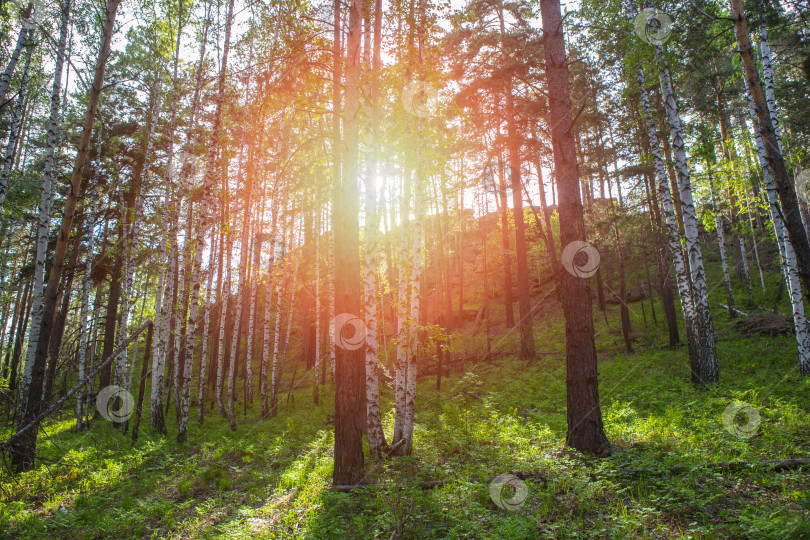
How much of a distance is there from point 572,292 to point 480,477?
3.16m

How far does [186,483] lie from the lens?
7359 mm

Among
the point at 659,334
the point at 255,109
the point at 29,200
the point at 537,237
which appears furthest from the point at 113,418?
the point at 537,237

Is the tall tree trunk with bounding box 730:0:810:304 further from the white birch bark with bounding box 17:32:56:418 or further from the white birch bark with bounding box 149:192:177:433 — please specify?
the white birch bark with bounding box 149:192:177:433

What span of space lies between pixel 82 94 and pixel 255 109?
13597mm

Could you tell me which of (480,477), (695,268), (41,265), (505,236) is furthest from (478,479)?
(505,236)

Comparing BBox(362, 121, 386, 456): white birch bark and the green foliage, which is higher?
BBox(362, 121, 386, 456): white birch bark

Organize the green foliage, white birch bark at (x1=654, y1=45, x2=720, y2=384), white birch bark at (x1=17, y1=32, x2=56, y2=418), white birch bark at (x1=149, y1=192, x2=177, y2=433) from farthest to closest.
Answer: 1. white birch bark at (x1=149, y1=192, x2=177, y2=433)
2. white birch bark at (x1=654, y1=45, x2=720, y2=384)
3. white birch bark at (x1=17, y1=32, x2=56, y2=418)
4. the green foliage

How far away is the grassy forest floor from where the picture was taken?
409 centimetres

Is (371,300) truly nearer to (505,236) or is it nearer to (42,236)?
(42,236)

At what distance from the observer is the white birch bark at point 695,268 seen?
10383 mm

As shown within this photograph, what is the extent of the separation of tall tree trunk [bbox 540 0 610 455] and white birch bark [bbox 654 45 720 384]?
5549 millimetres

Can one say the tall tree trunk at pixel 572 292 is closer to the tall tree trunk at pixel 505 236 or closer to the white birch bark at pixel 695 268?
the white birch bark at pixel 695 268

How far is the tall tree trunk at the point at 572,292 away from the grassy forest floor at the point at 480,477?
0.49m

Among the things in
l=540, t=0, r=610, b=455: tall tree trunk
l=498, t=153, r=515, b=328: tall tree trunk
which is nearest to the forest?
l=540, t=0, r=610, b=455: tall tree trunk
